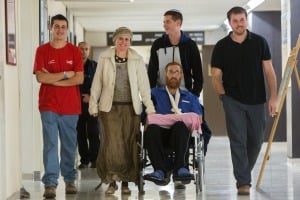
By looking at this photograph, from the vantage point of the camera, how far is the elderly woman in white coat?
649 cm

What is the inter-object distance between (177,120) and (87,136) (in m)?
3.12

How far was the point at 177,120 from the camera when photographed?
21.0ft

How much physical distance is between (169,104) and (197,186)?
81 cm

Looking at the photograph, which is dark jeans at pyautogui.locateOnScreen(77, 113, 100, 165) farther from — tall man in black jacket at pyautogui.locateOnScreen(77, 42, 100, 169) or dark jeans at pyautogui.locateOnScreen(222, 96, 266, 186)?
dark jeans at pyautogui.locateOnScreen(222, 96, 266, 186)

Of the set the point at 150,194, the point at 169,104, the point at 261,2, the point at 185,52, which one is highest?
the point at 261,2

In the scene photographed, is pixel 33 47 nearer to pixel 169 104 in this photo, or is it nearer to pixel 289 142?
pixel 169 104

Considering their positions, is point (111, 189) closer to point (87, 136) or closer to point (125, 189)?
point (125, 189)

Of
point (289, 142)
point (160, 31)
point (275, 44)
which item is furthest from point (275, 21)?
point (160, 31)

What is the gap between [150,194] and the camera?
6.63m

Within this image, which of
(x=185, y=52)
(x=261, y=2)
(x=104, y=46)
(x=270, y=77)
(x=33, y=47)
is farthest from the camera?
(x=104, y=46)

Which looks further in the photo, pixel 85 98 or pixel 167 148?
pixel 85 98

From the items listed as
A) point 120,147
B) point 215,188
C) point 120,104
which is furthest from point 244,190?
point 120,104

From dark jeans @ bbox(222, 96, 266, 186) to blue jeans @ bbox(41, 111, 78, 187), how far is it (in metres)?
1.45

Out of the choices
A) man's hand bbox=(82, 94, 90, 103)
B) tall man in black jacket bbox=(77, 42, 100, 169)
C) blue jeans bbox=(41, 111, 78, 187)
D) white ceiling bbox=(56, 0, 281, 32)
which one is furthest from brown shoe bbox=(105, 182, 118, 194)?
white ceiling bbox=(56, 0, 281, 32)
